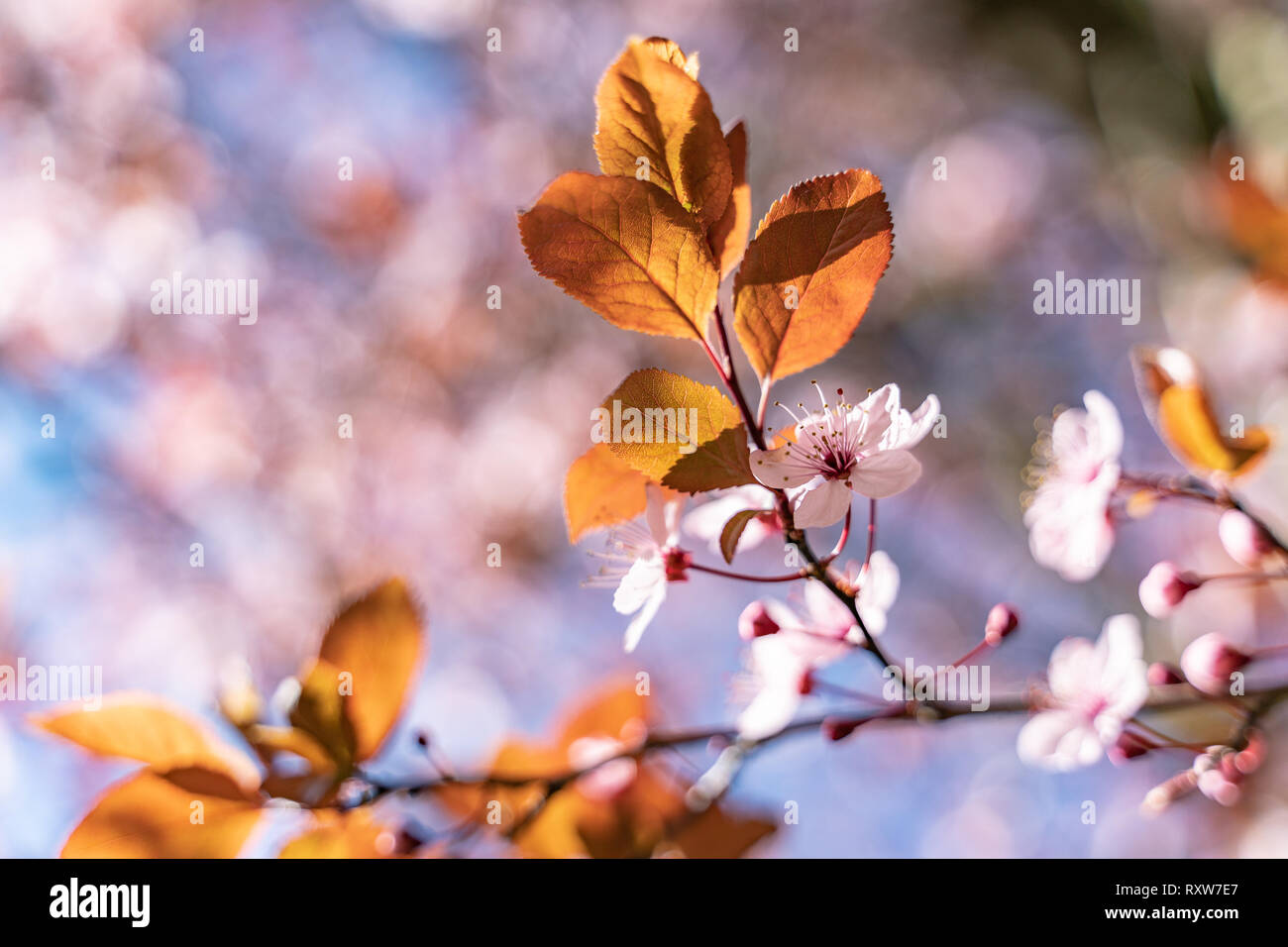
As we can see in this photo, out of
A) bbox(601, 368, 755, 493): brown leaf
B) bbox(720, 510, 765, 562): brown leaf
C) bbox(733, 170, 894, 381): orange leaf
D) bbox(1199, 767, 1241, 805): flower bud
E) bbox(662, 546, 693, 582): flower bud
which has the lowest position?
bbox(1199, 767, 1241, 805): flower bud

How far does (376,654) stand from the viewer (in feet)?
1.67

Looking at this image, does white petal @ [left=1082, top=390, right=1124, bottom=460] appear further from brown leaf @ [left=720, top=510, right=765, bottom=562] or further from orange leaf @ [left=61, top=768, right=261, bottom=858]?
orange leaf @ [left=61, top=768, right=261, bottom=858]

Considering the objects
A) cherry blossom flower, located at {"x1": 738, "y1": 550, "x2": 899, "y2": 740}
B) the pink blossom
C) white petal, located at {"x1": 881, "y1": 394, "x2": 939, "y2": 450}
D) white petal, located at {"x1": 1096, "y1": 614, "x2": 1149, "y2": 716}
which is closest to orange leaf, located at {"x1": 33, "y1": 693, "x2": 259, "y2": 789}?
the pink blossom

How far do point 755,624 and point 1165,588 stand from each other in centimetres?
26

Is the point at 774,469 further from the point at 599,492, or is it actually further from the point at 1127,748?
the point at 1127,748

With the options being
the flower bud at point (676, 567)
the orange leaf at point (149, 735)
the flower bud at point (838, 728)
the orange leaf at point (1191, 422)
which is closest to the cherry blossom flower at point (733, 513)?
the flower bud at point (676, 567)

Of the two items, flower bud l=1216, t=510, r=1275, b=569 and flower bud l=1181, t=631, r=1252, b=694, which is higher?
flower bud l=1216, t=510, r=1275, b=569

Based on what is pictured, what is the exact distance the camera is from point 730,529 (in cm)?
36

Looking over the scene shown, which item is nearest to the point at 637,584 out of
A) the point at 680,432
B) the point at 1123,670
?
the point at 680,432

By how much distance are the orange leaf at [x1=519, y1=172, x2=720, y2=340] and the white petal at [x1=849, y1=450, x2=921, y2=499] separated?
0.11 meters

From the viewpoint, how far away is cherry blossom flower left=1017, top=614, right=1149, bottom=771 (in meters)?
0.47

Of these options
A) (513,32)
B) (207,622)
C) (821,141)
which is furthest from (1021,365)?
(207,622)

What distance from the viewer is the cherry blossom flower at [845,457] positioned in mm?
368

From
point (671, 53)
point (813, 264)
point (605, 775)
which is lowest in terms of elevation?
point (605, 775)
